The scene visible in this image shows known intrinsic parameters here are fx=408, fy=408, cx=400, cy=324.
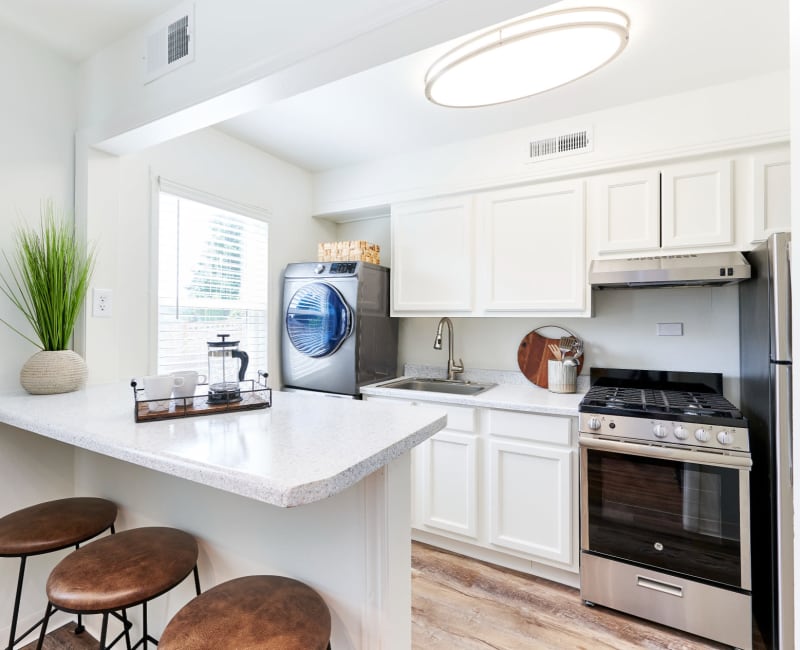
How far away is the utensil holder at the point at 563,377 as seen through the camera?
241 cm

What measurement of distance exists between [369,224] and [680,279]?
2192 millimetres

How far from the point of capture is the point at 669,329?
7.66ft

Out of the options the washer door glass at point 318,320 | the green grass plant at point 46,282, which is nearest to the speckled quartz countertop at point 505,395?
the washer door glass at point 318,320

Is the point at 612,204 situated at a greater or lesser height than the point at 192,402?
greater

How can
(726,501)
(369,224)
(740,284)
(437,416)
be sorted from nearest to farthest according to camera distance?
(437,416), (726,501), (740,284), (369,224)

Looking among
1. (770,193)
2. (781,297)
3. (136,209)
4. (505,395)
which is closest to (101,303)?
(136,209)

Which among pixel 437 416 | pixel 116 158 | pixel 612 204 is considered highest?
pixel 116 158

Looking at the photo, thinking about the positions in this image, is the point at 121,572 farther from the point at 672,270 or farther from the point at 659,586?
the point at 672,270

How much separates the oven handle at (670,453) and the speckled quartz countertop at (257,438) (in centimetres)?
107

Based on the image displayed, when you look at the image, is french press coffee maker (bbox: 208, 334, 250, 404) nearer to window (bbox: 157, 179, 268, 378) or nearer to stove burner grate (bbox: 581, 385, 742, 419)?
window (bbox: 157, 179, 268, 378)

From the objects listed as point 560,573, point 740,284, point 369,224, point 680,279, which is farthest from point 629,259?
point 369,224

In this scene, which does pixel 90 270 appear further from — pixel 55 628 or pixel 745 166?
pixel 745 166

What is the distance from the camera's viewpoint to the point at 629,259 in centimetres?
213

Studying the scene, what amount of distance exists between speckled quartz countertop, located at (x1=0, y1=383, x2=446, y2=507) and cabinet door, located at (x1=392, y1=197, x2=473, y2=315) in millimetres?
1382
